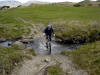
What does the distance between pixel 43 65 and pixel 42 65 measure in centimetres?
10

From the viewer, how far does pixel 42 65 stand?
44.2ft

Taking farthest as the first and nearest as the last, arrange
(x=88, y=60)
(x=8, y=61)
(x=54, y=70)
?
(x=88, y=60), (x=8, y=61), (x=54, y=70)

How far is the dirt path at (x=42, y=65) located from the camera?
1212cm

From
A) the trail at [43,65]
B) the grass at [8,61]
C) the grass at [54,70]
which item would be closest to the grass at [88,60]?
the trail at [43,65]

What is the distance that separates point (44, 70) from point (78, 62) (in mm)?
3407

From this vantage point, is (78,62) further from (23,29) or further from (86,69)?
(23,29)

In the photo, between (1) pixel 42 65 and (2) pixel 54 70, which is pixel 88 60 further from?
(1) pixel 42 65

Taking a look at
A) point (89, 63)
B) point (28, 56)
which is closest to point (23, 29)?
point (28, 56)

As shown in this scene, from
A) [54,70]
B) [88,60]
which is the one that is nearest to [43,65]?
[54,70]

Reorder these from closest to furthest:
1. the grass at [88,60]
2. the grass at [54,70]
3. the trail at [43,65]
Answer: the grass at [54,70]
the grass at [88,60]
the trail at [43,65]

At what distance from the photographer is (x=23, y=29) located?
94.1 feet

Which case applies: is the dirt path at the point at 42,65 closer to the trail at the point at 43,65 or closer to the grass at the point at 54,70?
the trail at the point at 43,65

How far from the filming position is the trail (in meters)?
12.1

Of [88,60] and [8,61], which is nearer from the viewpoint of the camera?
[8,61]
